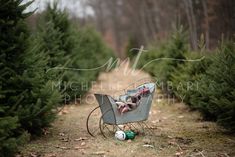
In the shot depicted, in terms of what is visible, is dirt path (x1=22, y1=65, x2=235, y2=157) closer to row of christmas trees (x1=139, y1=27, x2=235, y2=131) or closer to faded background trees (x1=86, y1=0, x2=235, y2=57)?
row of christmas trees (x1=139, y1=27, x2=235, y2=131)

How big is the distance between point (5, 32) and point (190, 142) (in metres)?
3.73

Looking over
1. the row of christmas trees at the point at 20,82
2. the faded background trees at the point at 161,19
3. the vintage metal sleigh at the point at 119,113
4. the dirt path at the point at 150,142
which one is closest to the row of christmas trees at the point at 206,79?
the dirt path at the point at 150,142

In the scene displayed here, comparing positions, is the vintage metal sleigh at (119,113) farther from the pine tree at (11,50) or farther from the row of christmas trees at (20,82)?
the pine tree at (11,50)

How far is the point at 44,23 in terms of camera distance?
39.2 feet

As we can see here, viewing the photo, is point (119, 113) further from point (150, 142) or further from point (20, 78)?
point (20, 78)

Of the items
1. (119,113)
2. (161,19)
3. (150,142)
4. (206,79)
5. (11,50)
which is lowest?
(150,142)

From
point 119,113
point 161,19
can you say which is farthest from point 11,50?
point 161,19

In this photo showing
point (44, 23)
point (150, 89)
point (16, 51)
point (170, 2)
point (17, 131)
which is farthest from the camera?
point (170, 2)

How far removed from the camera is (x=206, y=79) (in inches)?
335

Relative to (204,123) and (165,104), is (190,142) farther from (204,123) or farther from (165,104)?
(165,104)

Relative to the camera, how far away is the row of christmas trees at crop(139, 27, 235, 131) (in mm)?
7195

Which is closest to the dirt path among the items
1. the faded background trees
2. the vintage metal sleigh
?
the vintage metal sleigh

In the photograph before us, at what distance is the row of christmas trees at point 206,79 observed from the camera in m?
7.20

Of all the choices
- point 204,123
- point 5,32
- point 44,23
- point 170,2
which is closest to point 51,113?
point 5,32
